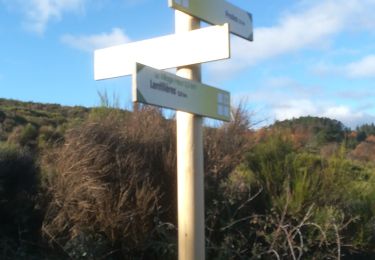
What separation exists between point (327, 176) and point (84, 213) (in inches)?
156

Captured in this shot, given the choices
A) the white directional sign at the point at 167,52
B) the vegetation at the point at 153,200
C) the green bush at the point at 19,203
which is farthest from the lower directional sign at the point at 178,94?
the green bush at the point at 19,203

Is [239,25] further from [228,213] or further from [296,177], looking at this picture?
[296,177]

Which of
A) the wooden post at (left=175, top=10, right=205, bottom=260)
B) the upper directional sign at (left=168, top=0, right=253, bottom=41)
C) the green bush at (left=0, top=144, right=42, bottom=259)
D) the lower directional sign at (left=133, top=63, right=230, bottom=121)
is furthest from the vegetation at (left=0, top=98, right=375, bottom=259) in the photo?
the upper directional sign at (left=168, top=0, right=253, bottom=41)

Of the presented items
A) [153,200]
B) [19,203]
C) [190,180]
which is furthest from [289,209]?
[190,180]

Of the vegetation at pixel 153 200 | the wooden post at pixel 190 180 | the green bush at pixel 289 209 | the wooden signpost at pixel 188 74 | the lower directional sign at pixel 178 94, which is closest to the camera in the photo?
the lower directional sign at pixel 178 94

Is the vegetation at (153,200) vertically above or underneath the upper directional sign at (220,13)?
underneath

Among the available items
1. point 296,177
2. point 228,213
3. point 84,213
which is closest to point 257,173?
point 296,177

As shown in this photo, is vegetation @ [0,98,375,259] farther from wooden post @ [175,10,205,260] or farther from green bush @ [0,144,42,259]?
wooden post @ [175,10,205,260]

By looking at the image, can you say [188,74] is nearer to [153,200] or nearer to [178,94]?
[178,94]

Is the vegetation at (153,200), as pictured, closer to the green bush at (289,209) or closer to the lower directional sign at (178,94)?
the green bush at (289,209)

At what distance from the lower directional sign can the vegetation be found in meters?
2.96

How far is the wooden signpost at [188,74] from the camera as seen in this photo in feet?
16.9

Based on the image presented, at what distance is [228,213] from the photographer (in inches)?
348

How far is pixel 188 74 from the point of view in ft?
17.6
